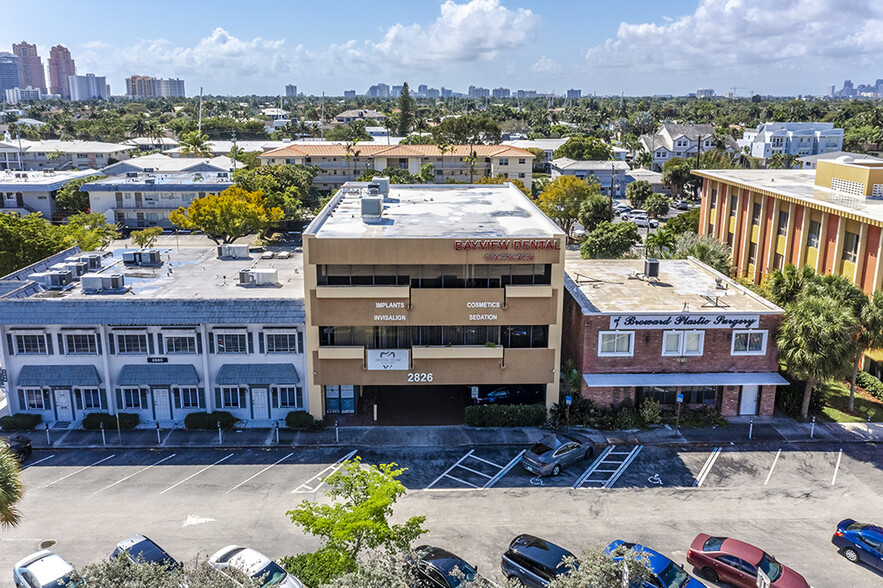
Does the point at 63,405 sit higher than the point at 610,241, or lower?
lower

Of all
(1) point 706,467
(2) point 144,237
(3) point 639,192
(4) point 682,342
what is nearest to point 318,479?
(1) point 706,467

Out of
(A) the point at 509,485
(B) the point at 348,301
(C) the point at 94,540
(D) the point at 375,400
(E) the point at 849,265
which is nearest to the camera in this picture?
(C) the point at 94,540

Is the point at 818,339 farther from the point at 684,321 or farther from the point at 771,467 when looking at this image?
the point at 771,467

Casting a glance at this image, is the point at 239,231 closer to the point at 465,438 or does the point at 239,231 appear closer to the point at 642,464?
the point at 465,438

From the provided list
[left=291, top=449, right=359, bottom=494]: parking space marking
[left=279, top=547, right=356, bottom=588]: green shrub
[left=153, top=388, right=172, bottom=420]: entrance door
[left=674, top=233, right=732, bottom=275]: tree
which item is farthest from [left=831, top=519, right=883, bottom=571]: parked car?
[left=153, top=388, right=172, bottom=420]: entrance door

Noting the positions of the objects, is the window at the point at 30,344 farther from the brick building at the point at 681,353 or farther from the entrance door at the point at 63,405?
the brick building at the point at 681,353

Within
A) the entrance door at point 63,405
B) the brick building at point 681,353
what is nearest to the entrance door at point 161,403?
the entrance door at point 63,405

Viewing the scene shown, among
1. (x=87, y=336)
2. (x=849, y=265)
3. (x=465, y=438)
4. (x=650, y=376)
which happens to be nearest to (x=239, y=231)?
(x=87, y=336)
